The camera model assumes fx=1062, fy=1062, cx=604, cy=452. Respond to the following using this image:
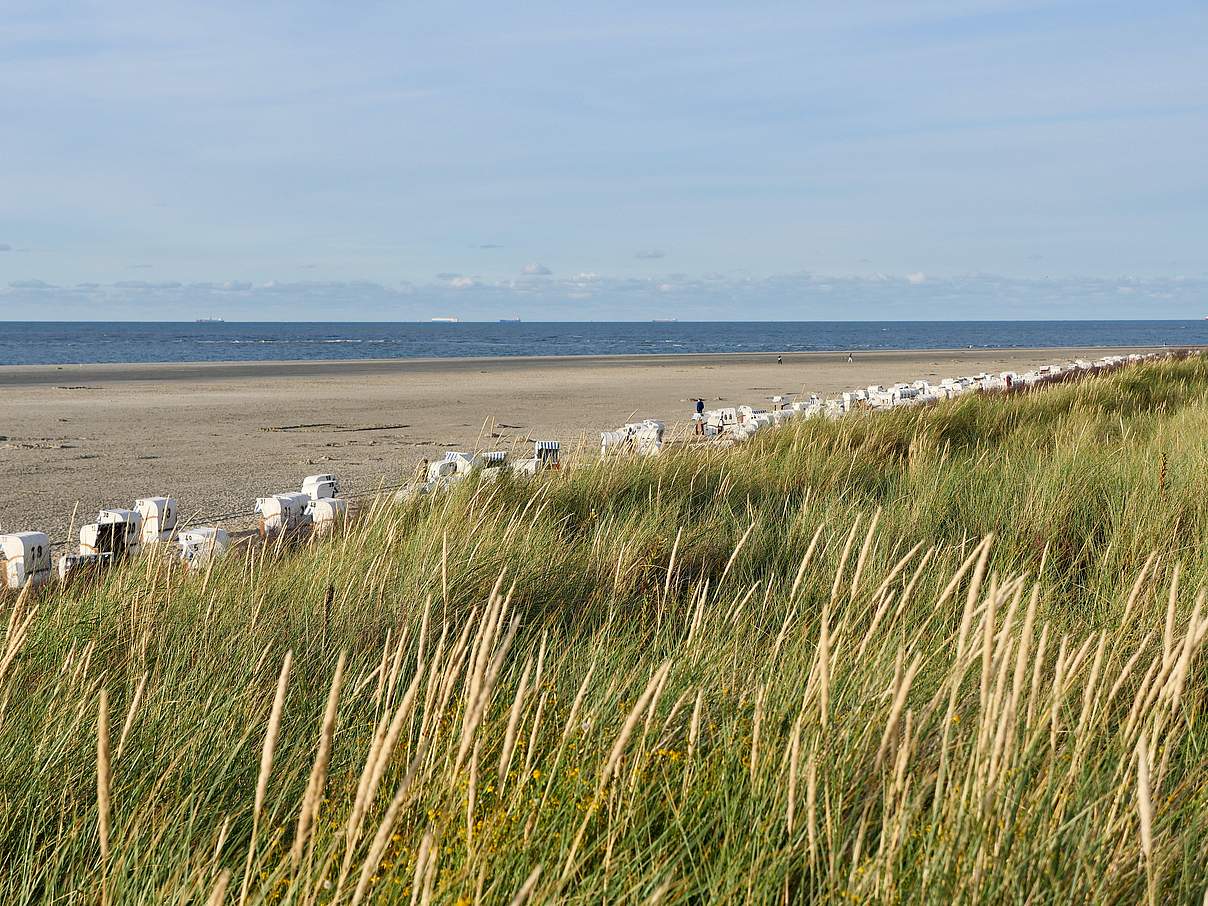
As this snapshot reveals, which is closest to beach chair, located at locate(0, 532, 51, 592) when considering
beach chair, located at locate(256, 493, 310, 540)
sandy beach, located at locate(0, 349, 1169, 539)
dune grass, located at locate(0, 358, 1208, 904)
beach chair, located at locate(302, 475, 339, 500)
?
sandy beach, located at locate(0, 349, 1169, 539)

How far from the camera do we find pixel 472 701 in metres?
1.19

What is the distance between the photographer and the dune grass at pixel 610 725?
1491 millimetres

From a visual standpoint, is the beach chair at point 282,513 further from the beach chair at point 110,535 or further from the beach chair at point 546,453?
the beach chair at point 546,453

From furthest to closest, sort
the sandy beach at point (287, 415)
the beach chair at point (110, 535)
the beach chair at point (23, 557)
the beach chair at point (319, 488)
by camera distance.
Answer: the sandy beach at point (287, 415)
the beach chair at point (319, 488)
the beach chair at point (110, 535)
the beach chair at point (23, 557)

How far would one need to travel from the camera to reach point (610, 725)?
7.20 feet

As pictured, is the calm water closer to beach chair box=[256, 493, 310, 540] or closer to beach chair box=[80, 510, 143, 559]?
beach chair box=[256, 493, 310, 540]

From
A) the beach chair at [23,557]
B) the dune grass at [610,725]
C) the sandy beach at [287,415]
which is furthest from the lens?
the sandy beach at [287,415]

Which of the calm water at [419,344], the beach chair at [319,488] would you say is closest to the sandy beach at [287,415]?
the beach chair at [319,488]

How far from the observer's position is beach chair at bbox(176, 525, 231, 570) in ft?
13.0

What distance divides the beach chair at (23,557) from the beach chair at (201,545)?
517mm

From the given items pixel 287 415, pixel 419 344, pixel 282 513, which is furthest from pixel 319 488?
pixel 419 344

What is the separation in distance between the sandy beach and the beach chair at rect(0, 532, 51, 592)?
62 cm

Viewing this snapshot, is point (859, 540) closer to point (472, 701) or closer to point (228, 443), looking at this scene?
point (472, 701)

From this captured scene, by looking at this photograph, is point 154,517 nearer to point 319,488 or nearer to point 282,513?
point 282,513
